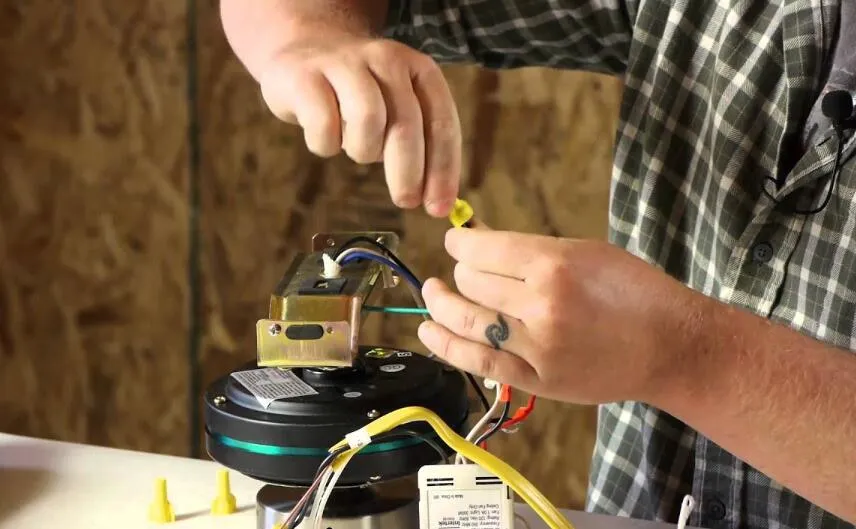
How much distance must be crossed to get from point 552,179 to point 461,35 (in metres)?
0.66

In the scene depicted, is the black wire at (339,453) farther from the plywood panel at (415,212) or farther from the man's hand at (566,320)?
the plywood panel at (415,212)

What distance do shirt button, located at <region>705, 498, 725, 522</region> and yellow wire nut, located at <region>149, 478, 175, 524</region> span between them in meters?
0.46

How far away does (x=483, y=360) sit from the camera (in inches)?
23.0

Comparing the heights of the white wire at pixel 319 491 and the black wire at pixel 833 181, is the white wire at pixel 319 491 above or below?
below

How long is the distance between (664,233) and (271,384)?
0.45 m

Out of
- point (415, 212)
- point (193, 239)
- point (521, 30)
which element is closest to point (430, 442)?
point (521, 30)

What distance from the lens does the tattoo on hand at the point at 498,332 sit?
1.93 ft

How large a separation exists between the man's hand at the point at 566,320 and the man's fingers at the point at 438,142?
6cm

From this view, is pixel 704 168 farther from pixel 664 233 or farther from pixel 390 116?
pixel 390 116

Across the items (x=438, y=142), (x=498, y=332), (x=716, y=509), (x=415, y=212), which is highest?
(x=438, y=142)

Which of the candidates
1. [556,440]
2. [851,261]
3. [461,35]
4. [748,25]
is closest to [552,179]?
[556,440]

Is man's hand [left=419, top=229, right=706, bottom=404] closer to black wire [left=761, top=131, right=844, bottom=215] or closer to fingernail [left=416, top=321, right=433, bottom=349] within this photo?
fingernail [left=416, top=321, right=433, bottom=349]

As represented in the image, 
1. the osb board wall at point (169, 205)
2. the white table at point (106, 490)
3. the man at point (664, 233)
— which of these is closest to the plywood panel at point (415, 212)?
the osb board wall at point (169, 205)

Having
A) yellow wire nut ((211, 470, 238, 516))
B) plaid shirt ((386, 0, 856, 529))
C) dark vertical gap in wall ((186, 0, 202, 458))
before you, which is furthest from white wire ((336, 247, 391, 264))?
dark vertical gap in wall ((186, 0, 202, 458))
